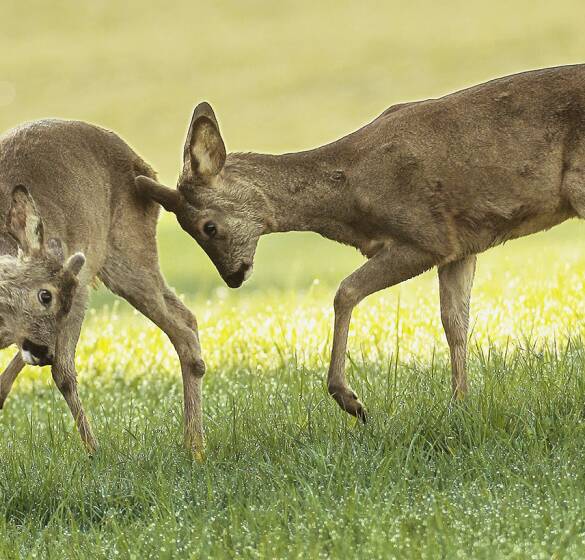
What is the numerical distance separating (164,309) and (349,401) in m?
1.60

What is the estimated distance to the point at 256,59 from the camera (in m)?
41.2

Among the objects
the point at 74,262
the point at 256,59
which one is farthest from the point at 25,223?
the point at 256,59

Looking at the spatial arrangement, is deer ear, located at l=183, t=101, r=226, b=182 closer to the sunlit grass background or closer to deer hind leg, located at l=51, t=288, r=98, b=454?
deer hind leg, located at l=51, t=288, r=98, b=454

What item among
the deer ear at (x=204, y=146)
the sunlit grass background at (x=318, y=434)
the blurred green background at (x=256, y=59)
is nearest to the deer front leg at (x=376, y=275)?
the sunlit grass background at (x=318, y=434)

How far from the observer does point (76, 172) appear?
23.5 feet

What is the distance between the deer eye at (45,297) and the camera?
21.2 ft

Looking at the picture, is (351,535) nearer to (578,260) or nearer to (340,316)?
(340,316)

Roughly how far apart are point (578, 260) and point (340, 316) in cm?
556

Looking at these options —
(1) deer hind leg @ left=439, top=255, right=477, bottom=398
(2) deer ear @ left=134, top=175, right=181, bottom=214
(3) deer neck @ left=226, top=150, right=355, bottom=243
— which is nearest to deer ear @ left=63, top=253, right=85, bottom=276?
(2) deer ear @ left=134, top=175, right=181, bottom=214

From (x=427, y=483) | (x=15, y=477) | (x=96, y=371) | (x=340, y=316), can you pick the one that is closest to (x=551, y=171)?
(x=340, y=316)

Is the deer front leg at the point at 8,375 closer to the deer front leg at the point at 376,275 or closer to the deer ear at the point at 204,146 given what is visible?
the deer ear at the point at 204,146

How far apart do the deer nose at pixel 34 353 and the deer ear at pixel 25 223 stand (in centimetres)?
47

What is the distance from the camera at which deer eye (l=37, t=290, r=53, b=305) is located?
6.45 metres

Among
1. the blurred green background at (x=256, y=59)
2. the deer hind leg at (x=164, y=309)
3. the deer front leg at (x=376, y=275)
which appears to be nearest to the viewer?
the deer front leg at (x=376, y=275)
